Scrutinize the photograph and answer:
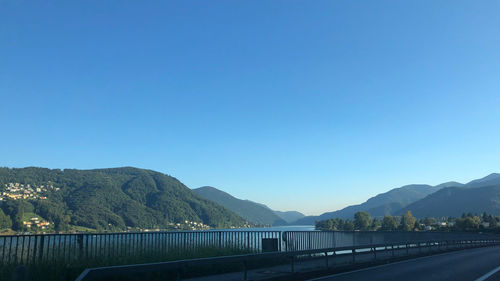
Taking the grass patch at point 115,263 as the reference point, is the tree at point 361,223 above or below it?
below

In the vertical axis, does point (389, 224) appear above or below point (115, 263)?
below

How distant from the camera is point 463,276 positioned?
14.0 metres

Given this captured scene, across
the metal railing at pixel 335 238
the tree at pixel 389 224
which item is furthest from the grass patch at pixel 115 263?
the tree at pixel 389 224

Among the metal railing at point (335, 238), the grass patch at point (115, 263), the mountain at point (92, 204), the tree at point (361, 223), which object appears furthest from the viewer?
the tree at point (361, 223)

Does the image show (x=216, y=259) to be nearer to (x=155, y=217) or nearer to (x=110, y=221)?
(x=110, y=221)

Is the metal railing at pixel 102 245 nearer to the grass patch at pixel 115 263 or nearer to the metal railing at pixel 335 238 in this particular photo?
the grass patch at pixel 115 263

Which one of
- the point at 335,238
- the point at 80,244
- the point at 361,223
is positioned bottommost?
the point at 361,223

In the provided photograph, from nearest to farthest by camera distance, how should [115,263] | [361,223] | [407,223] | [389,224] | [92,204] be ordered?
[115,263] < [389,224] < [92,204] < [407,223] < [361,223]

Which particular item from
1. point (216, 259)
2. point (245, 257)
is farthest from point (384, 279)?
point (216, 259)

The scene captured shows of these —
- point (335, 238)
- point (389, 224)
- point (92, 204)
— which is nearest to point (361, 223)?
point (389, 224)

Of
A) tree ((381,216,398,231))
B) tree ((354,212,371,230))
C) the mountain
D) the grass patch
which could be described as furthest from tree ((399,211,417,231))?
the grass patch

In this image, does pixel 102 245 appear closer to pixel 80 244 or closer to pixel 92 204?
pixel 80 244

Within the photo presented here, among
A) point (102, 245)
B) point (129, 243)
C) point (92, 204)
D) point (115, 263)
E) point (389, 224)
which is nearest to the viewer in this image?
Result: point (115, 263)

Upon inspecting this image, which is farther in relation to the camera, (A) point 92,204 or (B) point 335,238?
(A) point 92,204
